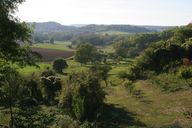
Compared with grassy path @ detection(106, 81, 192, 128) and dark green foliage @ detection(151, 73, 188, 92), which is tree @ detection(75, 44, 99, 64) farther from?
grassy path @ detection(106, 81, 192, 128)

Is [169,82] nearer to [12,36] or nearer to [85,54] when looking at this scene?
[12,36]

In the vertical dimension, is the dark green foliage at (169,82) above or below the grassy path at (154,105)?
above

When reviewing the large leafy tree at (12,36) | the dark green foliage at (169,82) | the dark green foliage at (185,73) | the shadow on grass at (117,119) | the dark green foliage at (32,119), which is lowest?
the dark green foliage at (32,119)

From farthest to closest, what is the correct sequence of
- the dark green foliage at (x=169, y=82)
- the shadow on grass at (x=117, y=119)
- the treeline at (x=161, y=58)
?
the treeline at (x=161, y=58), the dark green foliage at (x=169, y=82), the shadow on grass at (x=117, y=119)

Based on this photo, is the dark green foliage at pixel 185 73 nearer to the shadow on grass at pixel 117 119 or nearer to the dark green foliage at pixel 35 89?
the shadow on grass at pixel 117 119

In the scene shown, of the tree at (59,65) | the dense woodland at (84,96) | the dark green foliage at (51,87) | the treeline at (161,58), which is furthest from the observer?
the tree at (59,65)

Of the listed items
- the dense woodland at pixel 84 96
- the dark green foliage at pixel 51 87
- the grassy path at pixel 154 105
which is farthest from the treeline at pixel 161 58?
the dark green foliage at pixel 51 87

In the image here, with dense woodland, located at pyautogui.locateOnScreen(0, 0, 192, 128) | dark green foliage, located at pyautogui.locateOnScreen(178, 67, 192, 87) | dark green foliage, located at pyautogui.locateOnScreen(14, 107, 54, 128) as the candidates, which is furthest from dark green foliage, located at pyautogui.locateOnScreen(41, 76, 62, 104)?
dark green foliage, located at pyautogui.locateOnScreen(178, 67, 192, 87)
